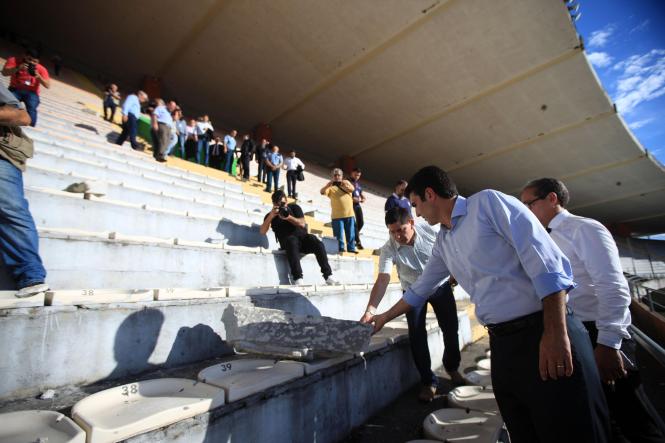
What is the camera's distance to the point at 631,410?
1687 mm

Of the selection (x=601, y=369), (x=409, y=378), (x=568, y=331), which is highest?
(x=568, y=331)

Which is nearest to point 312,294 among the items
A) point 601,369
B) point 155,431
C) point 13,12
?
point 155,431

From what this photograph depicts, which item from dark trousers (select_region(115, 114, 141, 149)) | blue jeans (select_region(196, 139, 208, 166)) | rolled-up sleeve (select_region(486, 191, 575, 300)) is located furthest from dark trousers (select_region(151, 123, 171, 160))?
rolled-up sleeve (select_region(486, 191, 575, 300))

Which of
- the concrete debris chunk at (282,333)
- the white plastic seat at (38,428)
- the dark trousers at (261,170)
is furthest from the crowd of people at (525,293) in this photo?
the dark trousers at (261,170)

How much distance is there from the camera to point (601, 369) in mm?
1604

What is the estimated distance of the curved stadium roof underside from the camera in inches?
376

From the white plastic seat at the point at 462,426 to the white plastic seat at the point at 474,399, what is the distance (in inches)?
4.2

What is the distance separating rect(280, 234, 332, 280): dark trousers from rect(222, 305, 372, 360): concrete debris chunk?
1.64 metres

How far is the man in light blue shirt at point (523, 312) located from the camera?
1.16 meters

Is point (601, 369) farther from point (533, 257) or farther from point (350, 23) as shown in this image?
point (350, 23)

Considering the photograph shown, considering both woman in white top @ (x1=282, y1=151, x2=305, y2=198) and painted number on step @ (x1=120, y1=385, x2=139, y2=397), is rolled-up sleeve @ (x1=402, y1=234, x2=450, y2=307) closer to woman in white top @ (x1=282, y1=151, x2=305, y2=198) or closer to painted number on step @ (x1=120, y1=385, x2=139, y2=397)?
painted number on step @ (x1=120, y1=385, x2=139, y2=397)

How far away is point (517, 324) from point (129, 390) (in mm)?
1619

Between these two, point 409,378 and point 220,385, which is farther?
point 409,378

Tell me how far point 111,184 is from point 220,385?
2919 millimetres
